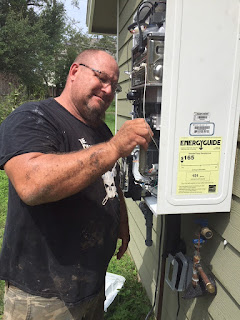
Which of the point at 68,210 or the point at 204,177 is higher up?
the point at 204,177

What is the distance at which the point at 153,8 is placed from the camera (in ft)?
4.94

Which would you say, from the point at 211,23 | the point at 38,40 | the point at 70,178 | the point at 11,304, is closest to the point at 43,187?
the point at 70,178

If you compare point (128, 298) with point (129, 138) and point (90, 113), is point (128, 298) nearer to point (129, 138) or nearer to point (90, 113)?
point (90, 113)

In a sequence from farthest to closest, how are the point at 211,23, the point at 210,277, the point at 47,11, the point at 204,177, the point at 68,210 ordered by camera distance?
the point at 47,11 → the point at 210,277 → the point at 68,210 → the point at 204,177 → the point at 211,23

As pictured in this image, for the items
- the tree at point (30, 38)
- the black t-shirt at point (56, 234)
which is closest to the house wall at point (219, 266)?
the black t-shirt at point (56, 234)

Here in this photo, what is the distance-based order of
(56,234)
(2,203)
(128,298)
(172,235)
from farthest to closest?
(2,203), (128,298), (172,235), (56,234)

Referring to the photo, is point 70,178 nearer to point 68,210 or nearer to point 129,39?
point 68,210

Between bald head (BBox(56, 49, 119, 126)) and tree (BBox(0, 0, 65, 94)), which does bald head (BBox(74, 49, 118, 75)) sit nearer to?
bald head (BBox(56, 49, 119, 126))

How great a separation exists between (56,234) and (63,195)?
0.36m

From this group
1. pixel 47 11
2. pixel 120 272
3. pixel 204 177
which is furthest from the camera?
pixel 47 11

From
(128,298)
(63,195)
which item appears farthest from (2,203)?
(63,195)

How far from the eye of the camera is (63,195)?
114 cm

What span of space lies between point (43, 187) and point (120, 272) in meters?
2.45

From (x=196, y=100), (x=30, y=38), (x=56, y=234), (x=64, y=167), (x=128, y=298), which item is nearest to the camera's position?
(x=64, y=167)
